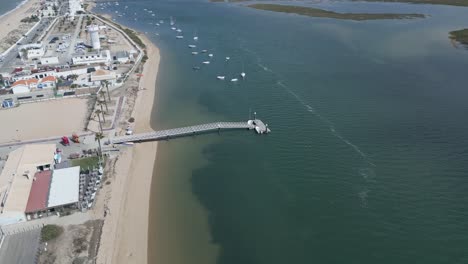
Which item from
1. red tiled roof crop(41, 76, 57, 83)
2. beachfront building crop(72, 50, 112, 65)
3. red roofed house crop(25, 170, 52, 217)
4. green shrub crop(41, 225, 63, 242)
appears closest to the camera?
green shrub crop(41, 225, 63, 242)

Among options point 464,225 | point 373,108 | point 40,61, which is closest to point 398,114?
point 373,108

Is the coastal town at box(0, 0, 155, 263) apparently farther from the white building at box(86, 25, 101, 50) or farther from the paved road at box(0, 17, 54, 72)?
the white building at box(86, 25, 101, 50)

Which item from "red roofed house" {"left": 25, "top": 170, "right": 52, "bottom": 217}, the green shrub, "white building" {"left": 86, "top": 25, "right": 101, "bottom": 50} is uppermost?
"white building" {"left": 86, "top": 25, "right": 101, "bottom": 50}

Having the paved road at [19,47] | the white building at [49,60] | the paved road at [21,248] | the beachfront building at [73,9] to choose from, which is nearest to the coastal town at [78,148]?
the paved road at [21,248]

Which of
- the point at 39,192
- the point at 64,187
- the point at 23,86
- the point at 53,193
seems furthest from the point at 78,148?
the point at 23,86

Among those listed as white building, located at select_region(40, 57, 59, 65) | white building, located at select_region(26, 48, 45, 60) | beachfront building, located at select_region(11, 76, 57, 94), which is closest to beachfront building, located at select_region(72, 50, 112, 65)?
white building, located at select_region(40, 57, 59, 65)

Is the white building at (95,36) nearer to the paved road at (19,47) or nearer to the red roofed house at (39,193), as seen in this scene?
the paved road at (19,47)

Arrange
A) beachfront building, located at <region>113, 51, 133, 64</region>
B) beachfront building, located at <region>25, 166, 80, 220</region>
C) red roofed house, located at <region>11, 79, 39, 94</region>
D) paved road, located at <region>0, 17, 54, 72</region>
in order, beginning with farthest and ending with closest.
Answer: paved road, located at <region>0, 17, 54, 72</region>, beachfront building, located at <region>113, 51, 133, 64</region>, red roofed house, located at <region>11, 79, 39, 94</region>, beachfront building, located at <region>25, 166, 80, 220</region>
